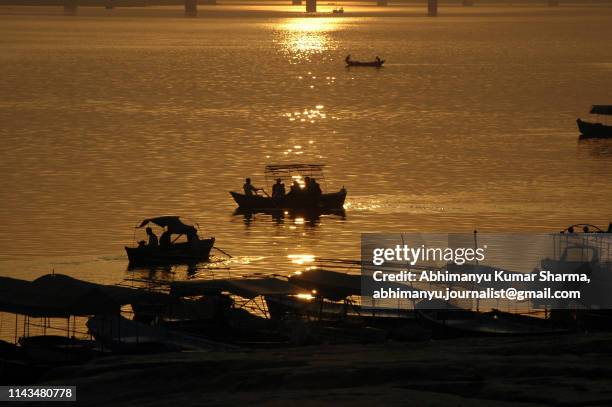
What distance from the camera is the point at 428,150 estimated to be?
80.2 meters

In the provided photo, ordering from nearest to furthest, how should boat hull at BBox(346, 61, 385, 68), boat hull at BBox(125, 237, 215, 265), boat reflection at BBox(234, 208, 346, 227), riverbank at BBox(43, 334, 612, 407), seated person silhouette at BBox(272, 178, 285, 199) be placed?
riverbank at BBox(43, 334, 612, 407) → boat hull at BBox(125, 237, 215, 265) → boat reflection at BBox(234, 208, 346, 227) → seated person silhouette at BBox(272, 178, 285, 199) → boat hull at BBox(346, 61, 385, 68)

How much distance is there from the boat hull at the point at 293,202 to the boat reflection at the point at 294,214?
0.14m

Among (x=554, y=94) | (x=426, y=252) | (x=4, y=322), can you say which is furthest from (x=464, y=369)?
(x=554, y=94)

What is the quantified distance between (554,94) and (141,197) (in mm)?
74418

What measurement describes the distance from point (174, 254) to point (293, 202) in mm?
11158

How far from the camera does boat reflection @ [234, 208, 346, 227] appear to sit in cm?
5391

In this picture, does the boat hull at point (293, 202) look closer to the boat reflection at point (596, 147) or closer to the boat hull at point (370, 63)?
the boat reflection at point (596, 147)

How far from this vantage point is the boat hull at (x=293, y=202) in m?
55.4

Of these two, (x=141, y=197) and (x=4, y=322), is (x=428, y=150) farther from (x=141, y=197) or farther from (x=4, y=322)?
(x=4, y=322)

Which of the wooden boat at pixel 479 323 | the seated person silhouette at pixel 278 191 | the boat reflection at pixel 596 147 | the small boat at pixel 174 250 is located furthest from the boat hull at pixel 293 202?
the boat reflection at pixel 596 147

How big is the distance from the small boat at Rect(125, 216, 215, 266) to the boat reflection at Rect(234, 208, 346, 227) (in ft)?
27.5

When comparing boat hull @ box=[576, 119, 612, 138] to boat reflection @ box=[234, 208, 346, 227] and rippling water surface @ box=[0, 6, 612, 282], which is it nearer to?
rippling water surface @ box=[0, 6, 612, 282]

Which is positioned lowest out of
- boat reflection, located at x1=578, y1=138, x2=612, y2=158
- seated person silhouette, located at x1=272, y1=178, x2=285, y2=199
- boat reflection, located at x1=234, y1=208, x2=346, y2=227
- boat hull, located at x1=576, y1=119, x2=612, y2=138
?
boat reflection, located at x1=234, y1=208, x2=346, y2=227

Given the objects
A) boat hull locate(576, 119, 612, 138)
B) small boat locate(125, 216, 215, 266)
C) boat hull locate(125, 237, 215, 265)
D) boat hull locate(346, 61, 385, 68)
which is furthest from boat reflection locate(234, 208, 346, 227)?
boat hull locate(346, 61, 385, 68)
